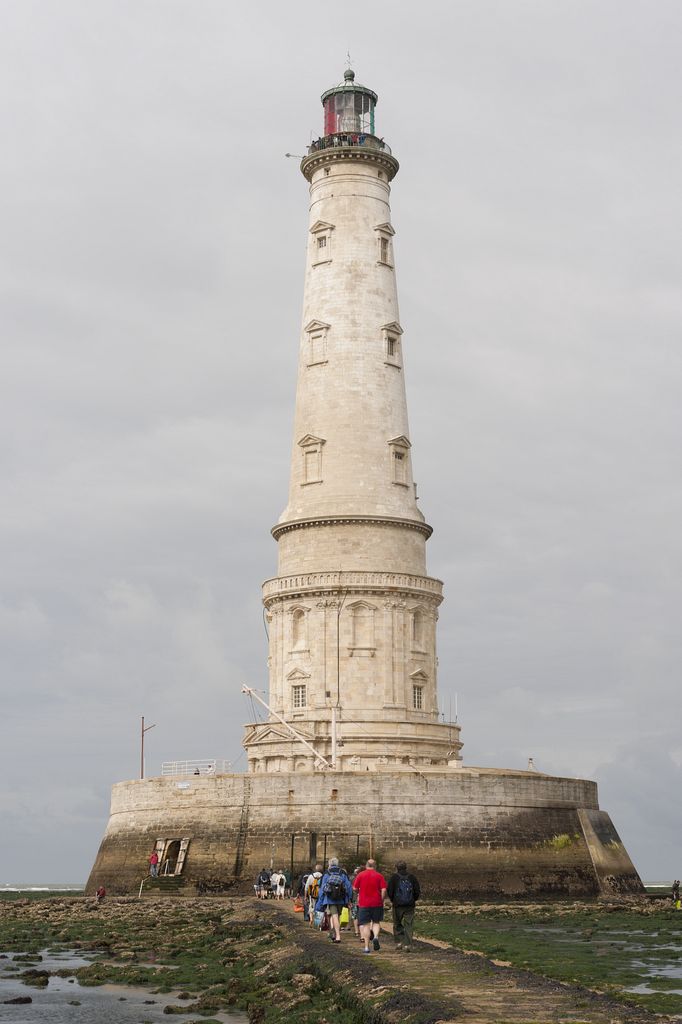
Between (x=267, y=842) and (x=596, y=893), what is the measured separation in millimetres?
10981

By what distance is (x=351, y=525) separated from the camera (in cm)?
4928

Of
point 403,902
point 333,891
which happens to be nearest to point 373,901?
point 403,902

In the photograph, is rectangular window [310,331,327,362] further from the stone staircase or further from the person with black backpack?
the person with black backpack

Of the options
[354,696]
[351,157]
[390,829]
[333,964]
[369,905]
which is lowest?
[333,964]

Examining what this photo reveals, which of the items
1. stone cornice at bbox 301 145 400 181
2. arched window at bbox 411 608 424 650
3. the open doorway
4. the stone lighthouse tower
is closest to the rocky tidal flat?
the open doorway

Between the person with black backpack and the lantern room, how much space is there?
125ft

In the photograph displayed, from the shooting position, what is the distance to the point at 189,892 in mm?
41312

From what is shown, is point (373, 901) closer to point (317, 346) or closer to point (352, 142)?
point (317, 346)

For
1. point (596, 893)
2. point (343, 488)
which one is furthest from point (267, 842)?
point (343, 488)

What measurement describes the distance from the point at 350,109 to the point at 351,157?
2.90 m

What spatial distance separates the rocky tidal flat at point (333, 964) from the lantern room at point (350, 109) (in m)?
31.1

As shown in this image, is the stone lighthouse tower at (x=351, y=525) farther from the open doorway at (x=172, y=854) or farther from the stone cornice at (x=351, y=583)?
the open doorway at (x=172, y=854)

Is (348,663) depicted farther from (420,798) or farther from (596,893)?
(596,893)

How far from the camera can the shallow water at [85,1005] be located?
2079cm
